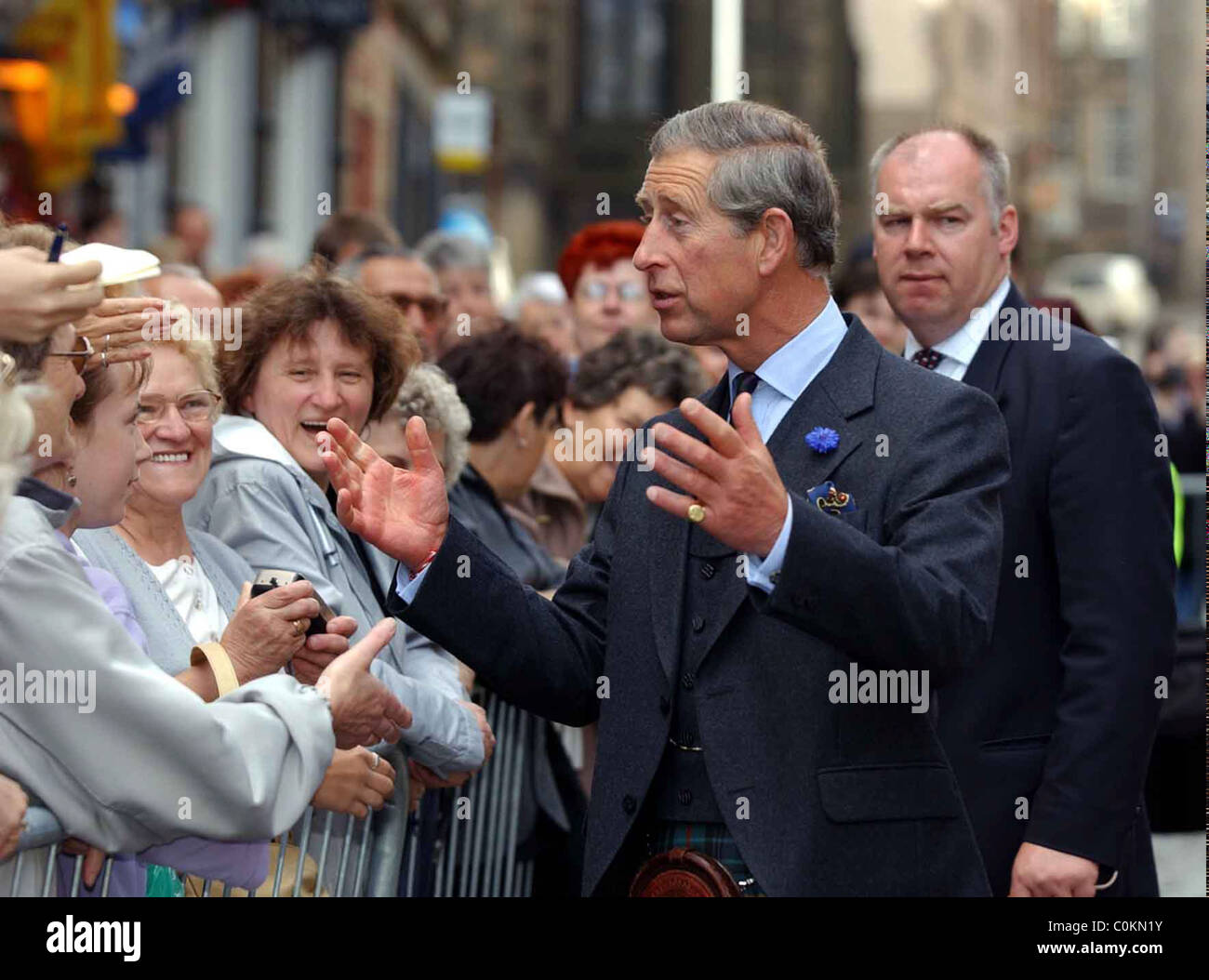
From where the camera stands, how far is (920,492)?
3797 millimetres

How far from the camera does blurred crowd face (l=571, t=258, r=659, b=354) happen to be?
866cm

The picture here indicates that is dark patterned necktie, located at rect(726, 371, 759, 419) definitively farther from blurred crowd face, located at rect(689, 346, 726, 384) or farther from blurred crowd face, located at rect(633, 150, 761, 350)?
blurred crowd face, located at rect(689, 346, 726, 384)

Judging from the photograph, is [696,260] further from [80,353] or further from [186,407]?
[186,407]

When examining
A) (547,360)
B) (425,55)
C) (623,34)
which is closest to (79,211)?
Answer: (547,360)

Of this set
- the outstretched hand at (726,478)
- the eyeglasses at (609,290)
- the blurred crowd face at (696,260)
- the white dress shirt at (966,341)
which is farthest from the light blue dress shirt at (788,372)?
the eyeglasses at (609,290)

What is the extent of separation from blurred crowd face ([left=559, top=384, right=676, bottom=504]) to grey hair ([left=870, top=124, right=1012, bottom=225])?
5.65 ft

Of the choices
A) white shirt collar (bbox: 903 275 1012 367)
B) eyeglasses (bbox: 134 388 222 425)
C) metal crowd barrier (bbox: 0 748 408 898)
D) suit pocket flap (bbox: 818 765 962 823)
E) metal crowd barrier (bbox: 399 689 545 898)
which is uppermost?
white shirt collar (bbox: 903 275 1012 367)

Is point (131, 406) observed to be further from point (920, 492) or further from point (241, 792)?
point (920, 492)

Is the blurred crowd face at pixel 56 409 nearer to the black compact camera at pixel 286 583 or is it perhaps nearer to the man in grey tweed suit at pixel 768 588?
the man in grey tweed suit at pixel 768 588

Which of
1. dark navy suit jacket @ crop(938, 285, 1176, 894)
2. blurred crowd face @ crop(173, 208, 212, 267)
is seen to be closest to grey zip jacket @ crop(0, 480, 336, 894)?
dark navy suit jacket @ crop(938, 285, 1176, 894)

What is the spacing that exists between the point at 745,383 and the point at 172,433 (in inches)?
57.3

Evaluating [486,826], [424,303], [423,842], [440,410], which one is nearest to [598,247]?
[424,303]

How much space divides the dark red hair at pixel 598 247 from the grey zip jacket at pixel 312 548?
372cm

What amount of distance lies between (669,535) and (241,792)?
1.07 metres
